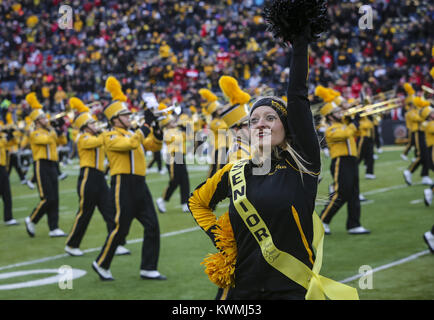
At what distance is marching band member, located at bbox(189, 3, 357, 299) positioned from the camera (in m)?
2.70

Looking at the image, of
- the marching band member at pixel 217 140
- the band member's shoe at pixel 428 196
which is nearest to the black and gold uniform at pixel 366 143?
the band member's shoe at pixel 428 196

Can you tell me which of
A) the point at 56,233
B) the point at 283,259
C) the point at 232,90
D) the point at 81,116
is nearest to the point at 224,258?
the point at 283,259

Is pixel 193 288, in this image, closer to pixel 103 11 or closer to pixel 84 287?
pixel 84 287

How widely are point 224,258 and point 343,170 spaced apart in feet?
21.3

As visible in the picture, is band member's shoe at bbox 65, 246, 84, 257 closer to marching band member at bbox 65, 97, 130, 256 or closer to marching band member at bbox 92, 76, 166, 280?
marching band member at bbox 65, 97, 130, 256

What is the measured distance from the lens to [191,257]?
7.86 meters

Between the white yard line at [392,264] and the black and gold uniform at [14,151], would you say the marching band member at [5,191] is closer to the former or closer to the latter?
the black and gold uniform at [14,151]

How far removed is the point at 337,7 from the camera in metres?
26.2

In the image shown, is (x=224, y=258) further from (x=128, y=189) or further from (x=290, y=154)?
(x=128, y=189)

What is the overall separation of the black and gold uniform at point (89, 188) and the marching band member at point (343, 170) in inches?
121

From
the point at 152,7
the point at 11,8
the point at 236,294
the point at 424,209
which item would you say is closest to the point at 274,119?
the point at 236,294

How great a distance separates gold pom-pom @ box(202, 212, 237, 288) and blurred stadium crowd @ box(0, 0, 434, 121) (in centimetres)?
1852

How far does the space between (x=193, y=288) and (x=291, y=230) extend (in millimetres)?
3818

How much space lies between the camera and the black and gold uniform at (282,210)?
265 cm
